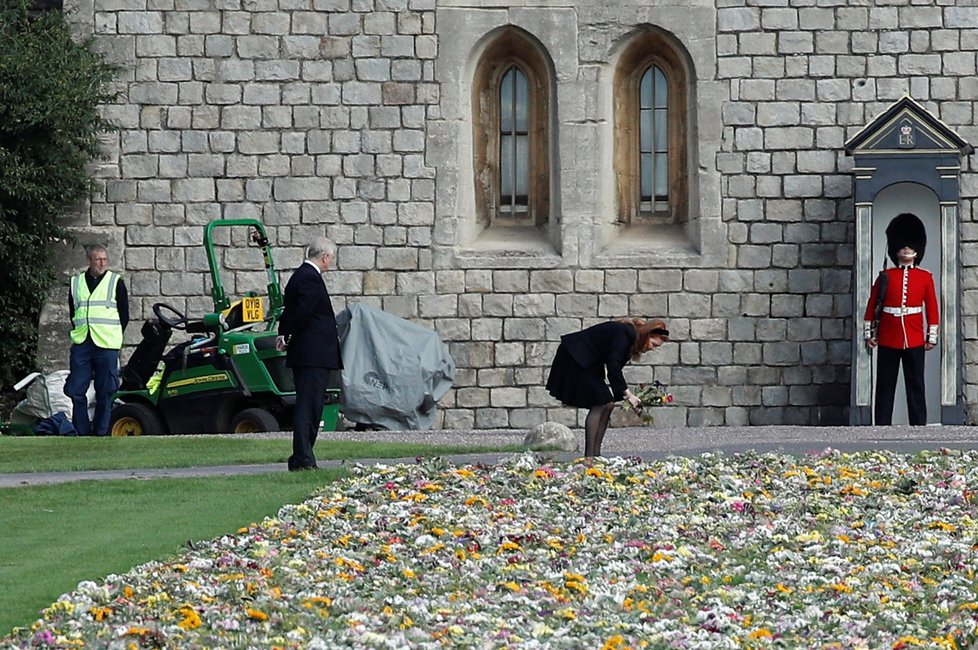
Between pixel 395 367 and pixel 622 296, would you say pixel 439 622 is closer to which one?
pixel 395 367

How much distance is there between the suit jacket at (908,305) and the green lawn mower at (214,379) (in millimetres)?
4834

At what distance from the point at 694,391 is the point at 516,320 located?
1799 mm

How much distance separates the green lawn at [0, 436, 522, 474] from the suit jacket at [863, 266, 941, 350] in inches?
185

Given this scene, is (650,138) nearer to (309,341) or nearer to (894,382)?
(894,382)

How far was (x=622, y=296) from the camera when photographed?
61.5ft

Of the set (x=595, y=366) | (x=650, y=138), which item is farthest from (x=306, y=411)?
(x=650, y=138)

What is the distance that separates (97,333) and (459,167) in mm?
4383

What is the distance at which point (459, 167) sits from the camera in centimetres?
1889

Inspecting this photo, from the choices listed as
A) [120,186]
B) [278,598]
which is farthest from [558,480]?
[120,186]

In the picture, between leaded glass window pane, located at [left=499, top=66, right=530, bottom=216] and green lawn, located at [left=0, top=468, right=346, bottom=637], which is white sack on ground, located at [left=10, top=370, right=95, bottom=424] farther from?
green lawn, located at [left=0, top=468, right=346, bottom=637]

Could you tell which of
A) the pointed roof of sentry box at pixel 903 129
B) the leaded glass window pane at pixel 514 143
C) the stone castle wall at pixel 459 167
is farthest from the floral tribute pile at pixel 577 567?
the leaded glass window pane at pixel 514 143

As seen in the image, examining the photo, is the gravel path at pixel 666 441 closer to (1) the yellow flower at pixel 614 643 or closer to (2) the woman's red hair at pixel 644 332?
(2) the woman's red hair at pixel 644 332

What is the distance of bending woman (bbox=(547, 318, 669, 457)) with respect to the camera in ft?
40.1

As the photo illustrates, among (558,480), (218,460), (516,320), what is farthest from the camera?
(516,320)
